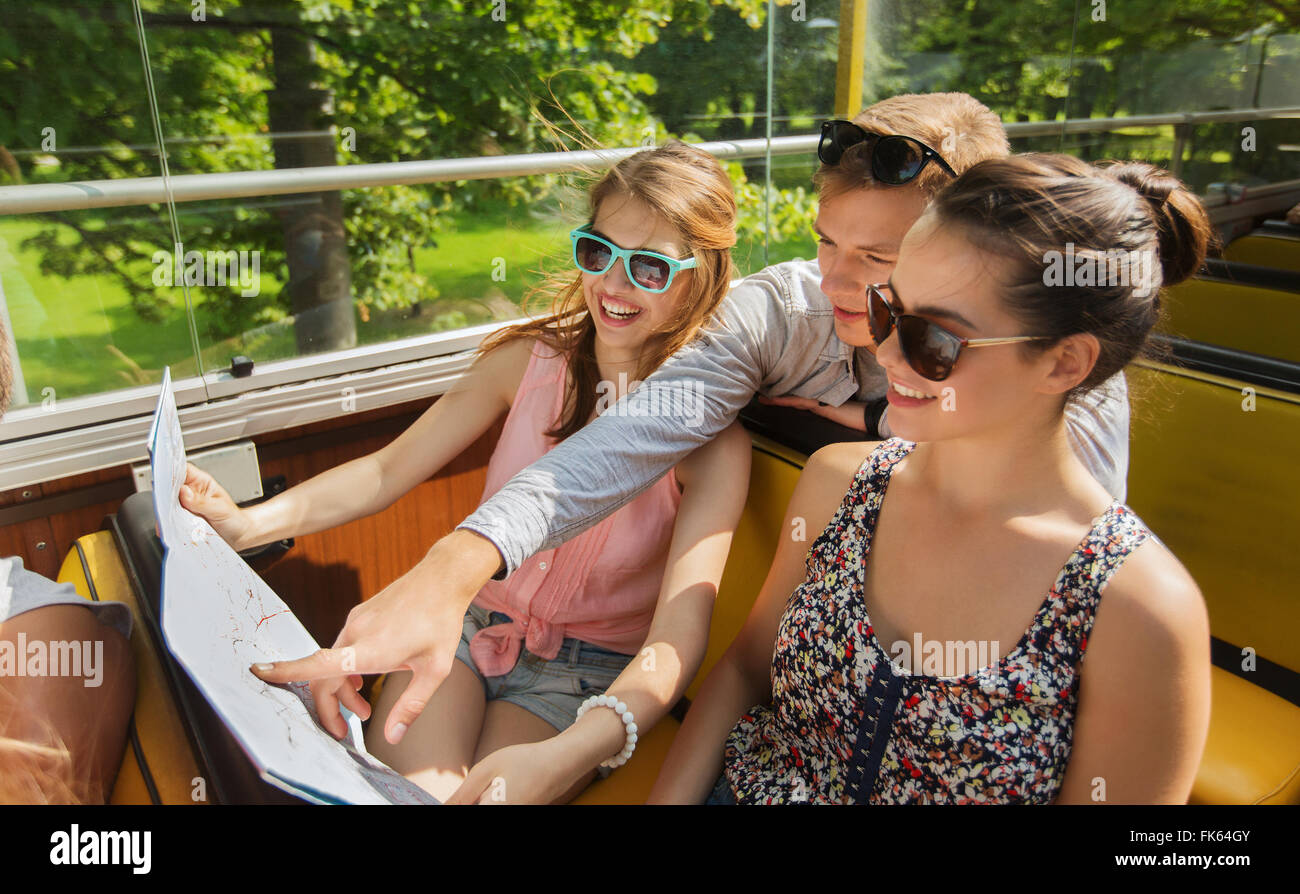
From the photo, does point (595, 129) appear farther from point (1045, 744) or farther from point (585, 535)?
point (1045, 744)

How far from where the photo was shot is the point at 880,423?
1807 mm

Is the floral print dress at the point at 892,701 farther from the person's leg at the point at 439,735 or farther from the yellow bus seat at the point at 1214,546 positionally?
the person's leg at the point at 439,735

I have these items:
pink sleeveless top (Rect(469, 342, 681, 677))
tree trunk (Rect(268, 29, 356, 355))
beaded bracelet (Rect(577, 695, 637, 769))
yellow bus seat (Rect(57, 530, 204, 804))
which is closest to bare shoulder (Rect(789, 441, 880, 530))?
pink sleeveless top (Rect(469, 342, 681, 677))

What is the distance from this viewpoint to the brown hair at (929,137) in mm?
1656

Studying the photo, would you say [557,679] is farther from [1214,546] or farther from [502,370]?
[1214,546]

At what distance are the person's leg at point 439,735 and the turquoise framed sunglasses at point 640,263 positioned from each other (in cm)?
81

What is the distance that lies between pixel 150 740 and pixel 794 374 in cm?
130

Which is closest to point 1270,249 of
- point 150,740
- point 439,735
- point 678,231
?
point 678,231

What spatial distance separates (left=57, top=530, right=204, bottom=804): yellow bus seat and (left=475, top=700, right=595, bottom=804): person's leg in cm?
52

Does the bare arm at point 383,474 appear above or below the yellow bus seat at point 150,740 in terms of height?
above

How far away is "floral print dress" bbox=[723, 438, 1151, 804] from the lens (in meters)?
1.22

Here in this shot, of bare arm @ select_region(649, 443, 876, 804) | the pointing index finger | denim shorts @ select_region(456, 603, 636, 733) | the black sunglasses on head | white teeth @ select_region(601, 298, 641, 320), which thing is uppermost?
the black sunglasses on head

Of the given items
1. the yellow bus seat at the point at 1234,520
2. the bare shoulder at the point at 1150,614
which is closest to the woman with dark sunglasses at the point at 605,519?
the bare shoulder at the point at 1150,614

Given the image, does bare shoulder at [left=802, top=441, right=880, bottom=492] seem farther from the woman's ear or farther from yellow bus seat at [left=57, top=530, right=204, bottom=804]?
yellow bus seat at [left=57, top=530, right=204, bottom=804]
